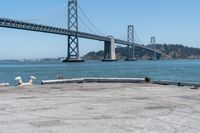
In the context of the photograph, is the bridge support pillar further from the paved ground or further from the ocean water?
the paved ground

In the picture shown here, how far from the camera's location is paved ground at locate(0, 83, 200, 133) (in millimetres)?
10008

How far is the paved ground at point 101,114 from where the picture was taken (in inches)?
394

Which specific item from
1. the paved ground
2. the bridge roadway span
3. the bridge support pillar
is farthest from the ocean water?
the paved ground

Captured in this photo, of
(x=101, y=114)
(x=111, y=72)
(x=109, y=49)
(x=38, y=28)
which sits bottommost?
(x=111, y=72)

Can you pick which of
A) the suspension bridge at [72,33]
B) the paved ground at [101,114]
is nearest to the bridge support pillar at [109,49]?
the suspension bridge at [72,33]

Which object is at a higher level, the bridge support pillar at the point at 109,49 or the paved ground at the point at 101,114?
the bridge support pillar at the point at 109,49

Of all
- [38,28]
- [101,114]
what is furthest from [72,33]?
[101,114]

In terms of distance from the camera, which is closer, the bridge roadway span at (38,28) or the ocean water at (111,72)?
the ocean water at (111,72)

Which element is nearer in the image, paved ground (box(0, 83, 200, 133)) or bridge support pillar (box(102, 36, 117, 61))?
paved ground (box(0, 83, 200, 133))

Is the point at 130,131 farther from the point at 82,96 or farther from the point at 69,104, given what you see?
the point at 82,96

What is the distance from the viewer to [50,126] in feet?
33.4

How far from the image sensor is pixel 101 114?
12078 millimetres

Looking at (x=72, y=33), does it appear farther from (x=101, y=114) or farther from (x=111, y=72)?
(x=101, y=114)

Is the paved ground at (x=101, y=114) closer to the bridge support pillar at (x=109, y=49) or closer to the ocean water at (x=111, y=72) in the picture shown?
the ocean water at (x=111, y=72)
